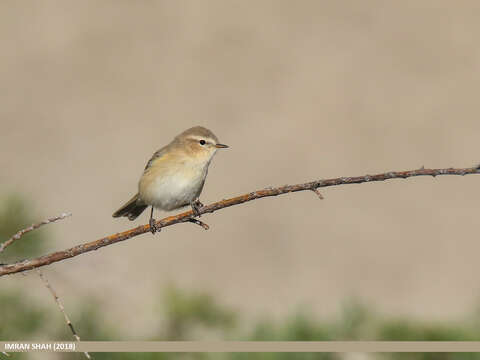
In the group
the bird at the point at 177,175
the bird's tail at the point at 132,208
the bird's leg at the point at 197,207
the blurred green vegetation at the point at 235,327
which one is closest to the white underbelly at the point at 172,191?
the bird at the point at 177,175

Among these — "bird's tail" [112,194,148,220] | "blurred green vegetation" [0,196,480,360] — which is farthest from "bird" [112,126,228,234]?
"blurred green vegetation" [0,196,480,360]

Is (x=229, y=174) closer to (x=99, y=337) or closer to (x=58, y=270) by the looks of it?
(x=99, y=337)

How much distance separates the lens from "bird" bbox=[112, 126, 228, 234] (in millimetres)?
4281

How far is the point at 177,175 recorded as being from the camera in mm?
4383

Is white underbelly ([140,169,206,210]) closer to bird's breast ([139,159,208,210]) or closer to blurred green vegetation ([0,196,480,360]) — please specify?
bird's breast ([139,159,208,210])

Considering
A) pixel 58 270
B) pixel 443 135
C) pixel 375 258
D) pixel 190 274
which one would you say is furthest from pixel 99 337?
pixel 443 135

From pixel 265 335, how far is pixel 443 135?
10.6 metres

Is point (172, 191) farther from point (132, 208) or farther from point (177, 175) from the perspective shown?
point (132, 208)

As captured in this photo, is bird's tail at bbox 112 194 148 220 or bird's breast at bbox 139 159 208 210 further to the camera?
bird's tail at bbox 112 194 148 220

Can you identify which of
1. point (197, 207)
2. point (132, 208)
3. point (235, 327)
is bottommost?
point (235, 327)

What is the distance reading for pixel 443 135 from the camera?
14.3 m

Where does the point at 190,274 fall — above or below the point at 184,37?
below

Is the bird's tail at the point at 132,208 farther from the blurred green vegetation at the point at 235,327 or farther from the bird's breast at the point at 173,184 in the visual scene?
the blurred green vegetation at the point at 235,327

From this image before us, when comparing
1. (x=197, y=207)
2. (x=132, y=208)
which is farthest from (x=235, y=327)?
(x=197, y=207)
